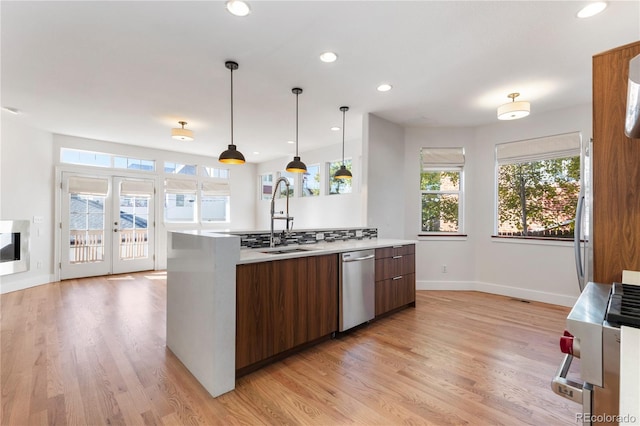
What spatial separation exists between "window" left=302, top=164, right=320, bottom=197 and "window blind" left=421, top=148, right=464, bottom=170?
259 centimetres

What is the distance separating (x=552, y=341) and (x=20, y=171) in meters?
7.87

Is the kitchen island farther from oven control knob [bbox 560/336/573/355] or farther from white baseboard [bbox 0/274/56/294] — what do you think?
white baseboard [bbox 0/274/56/294]

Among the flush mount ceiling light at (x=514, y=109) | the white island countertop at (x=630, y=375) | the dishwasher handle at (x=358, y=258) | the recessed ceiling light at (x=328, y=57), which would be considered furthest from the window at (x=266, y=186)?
the white island countertop at (x=630, y=375)

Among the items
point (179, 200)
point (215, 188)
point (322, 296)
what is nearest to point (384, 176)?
point (322, 296)

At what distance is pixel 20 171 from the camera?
4750 mm

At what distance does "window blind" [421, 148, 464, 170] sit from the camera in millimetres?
4922

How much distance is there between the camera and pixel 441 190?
501cm

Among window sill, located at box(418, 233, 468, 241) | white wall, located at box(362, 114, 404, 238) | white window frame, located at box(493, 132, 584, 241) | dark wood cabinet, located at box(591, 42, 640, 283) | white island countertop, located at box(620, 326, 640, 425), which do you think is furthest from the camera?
window sill, located at box(418, 233, 468, 241)

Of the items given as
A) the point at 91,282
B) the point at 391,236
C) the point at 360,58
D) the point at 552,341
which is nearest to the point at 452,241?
the point at 391,236

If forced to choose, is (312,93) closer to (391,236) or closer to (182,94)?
(182,94)

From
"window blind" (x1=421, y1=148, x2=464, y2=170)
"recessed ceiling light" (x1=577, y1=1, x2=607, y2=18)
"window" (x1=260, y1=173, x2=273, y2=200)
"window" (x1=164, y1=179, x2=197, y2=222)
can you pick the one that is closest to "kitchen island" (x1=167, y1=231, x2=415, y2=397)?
"recessed ceiling light" (x1=577, y1=1, x2=607, y2=18)

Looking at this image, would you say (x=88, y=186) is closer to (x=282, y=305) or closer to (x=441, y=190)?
(x=282, y=305)

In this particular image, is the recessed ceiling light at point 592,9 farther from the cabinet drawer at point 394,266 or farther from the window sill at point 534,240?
the window sill at point 534,240

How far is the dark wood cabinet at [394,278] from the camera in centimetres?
335
